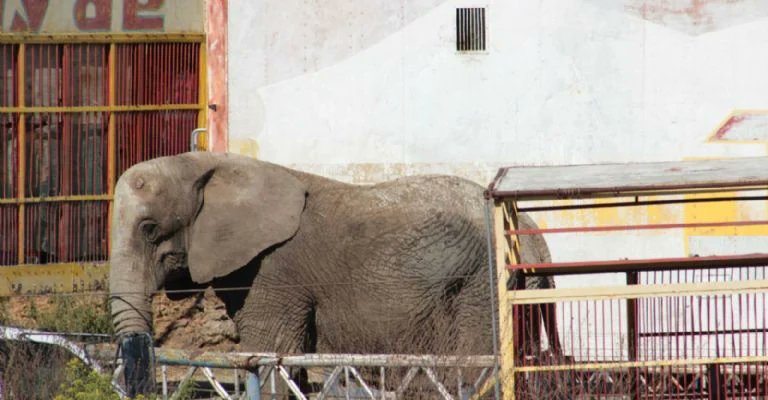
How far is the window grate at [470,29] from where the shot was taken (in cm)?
1953

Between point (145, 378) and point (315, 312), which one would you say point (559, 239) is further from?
point (145, 378)

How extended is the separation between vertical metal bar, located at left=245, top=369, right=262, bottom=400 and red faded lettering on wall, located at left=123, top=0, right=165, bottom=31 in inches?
285

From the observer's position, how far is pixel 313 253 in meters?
16.5

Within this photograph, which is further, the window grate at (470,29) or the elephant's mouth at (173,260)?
the window grate at (470,29)

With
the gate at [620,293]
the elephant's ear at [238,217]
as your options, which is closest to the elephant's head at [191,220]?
the elephant's ear at [238,217]

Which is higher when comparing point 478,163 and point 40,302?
point 478,163

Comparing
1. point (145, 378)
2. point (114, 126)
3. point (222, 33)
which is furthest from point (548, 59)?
point (145, 378)

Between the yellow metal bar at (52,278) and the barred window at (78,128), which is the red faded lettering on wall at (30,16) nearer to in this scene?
the barred window at (78,128)

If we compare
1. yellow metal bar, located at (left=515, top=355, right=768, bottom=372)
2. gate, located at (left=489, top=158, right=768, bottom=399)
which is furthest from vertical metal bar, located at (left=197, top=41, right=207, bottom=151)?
yellow metal bar, located at (left=515, top=355, right=768, bottom=372)

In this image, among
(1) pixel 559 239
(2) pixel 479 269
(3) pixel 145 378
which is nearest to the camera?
(3) pixel 145 378

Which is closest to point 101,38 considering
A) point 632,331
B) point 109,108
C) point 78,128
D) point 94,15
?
point 94,15

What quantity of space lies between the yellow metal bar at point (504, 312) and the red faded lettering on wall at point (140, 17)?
26.2ft

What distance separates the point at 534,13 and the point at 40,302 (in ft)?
19.9

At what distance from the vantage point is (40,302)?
19.6m
